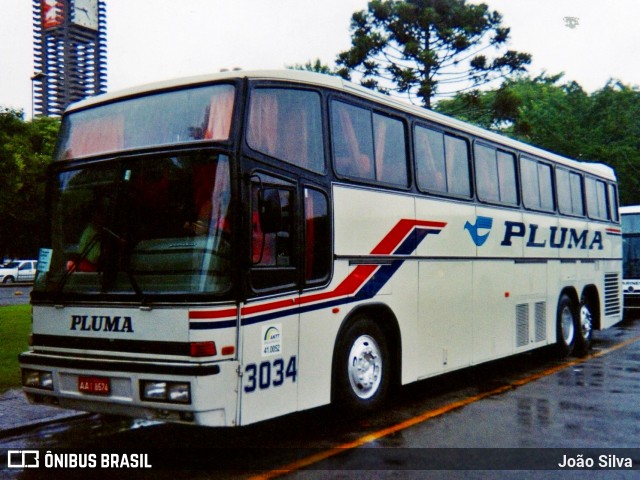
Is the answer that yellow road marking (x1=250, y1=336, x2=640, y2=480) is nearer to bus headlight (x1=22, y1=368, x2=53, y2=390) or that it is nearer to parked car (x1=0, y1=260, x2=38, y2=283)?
bus headlight (x1=22, y1=368, x2=53, y2=390)

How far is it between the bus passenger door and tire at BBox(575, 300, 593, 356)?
26.7ft

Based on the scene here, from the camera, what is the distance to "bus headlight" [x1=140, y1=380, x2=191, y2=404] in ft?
17.7

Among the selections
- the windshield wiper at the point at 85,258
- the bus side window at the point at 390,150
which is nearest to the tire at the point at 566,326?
the bus side window at the point at 390,150

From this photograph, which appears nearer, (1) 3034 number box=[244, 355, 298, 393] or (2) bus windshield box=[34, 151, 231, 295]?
(2) bus windshield box=[34, 151, 231, 295]

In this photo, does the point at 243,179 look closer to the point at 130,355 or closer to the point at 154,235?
the point at 154,235

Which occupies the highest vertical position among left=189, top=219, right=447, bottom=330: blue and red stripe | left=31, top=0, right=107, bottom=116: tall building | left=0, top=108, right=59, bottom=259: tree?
left=31, top=0, right=107, bottom=116: tall building

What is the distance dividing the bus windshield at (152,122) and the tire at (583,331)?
915 centimetres

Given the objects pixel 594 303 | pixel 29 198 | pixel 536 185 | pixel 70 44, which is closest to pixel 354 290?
pixel 536 185

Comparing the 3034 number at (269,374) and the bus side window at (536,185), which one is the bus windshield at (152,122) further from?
the bus side window at (536,185)

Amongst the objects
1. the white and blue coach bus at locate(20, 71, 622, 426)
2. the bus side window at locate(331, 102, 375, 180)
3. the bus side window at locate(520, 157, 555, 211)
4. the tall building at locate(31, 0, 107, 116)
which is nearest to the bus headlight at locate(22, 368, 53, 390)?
the white and blue coach bus at locate(20, 71, 622, 426)

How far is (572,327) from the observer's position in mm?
12609

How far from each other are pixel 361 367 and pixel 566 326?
6.52m

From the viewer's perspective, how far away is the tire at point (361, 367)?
689cm

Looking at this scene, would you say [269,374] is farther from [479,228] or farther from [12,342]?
[12,342]
